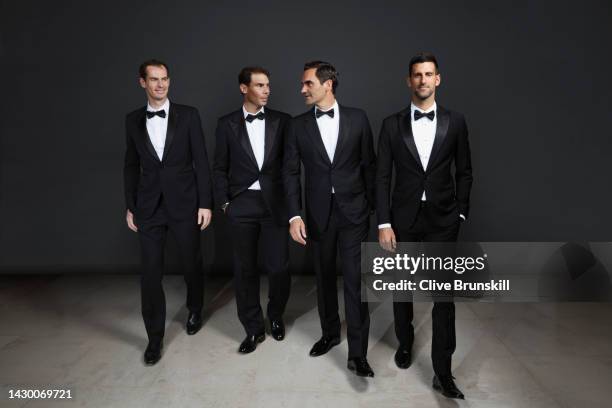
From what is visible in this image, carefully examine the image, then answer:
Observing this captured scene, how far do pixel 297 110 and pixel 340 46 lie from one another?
71cm

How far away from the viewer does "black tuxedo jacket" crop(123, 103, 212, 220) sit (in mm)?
3176

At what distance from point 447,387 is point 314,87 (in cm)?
180

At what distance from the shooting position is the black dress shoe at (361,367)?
2875 mm

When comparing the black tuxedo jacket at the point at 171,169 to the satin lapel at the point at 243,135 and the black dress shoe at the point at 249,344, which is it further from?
the black dress shoe at the point at 249,344

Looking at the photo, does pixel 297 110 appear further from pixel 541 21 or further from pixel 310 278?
pixel 541 21

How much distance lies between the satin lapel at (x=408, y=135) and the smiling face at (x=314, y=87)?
1.48ft

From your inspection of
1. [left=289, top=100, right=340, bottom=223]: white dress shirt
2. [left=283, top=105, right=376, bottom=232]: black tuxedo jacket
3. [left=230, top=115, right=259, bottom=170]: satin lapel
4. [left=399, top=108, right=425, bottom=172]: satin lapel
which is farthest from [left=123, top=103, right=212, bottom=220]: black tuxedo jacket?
[left=399, top=108, right=425, bottom=172]: satin lapel

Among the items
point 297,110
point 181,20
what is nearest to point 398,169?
point 297,110

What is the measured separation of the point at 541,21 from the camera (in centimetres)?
453

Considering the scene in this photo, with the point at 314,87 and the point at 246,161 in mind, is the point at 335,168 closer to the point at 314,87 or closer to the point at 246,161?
the point at 314,87

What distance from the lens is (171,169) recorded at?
3193 millimetres

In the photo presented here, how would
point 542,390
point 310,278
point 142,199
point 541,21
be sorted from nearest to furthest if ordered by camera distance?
point 542,390
point 142,199
point 541,21
point 310,278

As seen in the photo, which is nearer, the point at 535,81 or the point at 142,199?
the point at 142,199

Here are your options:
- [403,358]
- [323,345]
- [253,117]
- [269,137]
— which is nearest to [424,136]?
[269,137]
